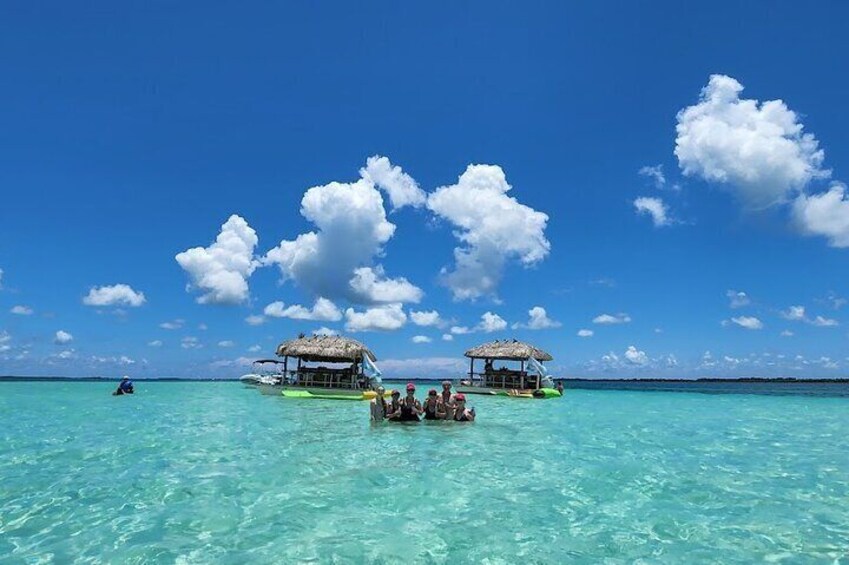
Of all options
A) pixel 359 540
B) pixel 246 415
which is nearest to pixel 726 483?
pixel 359 540

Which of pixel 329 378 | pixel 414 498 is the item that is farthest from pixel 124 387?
pixel 414 498

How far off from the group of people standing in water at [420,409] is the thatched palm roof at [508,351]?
73.7ft

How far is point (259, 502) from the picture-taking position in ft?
26.6

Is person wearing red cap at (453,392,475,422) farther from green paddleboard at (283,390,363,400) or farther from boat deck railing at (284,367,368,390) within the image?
boat deck railing at (284,367,368,390)

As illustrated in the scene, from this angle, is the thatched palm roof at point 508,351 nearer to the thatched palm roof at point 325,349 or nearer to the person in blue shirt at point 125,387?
the thatched palm roof at point 325,349

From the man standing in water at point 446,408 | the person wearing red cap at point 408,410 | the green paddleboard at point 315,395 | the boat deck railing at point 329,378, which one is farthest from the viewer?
the boat deck railing at point 329,378

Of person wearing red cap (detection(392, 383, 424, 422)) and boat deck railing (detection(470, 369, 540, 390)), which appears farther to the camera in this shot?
boat deck railing (detection(470, 369, 540, 390))

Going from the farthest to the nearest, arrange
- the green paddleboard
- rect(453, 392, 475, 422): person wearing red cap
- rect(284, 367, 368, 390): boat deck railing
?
1. rect(284, 367, 368, 390): boat deck railing
2. the green paddleboard
3. rect(453, 392, 475, 422): person wearing red cap

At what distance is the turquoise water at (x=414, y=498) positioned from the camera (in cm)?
621

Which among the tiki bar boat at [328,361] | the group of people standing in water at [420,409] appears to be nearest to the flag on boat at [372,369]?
the tiki bar boat at [328,361]

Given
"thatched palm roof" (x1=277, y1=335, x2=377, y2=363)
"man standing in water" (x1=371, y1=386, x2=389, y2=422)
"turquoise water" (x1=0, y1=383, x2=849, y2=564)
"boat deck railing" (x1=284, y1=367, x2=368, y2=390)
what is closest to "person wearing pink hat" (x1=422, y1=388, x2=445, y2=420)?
"man standing in water" (x1=371, y1=386, x2=389, y2=422)

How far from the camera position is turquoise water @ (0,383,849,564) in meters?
6.21

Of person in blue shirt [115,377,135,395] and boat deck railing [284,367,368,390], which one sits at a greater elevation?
boat deck railing [284,367,368,390]

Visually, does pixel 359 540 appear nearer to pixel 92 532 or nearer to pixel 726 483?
pixel 92 532
